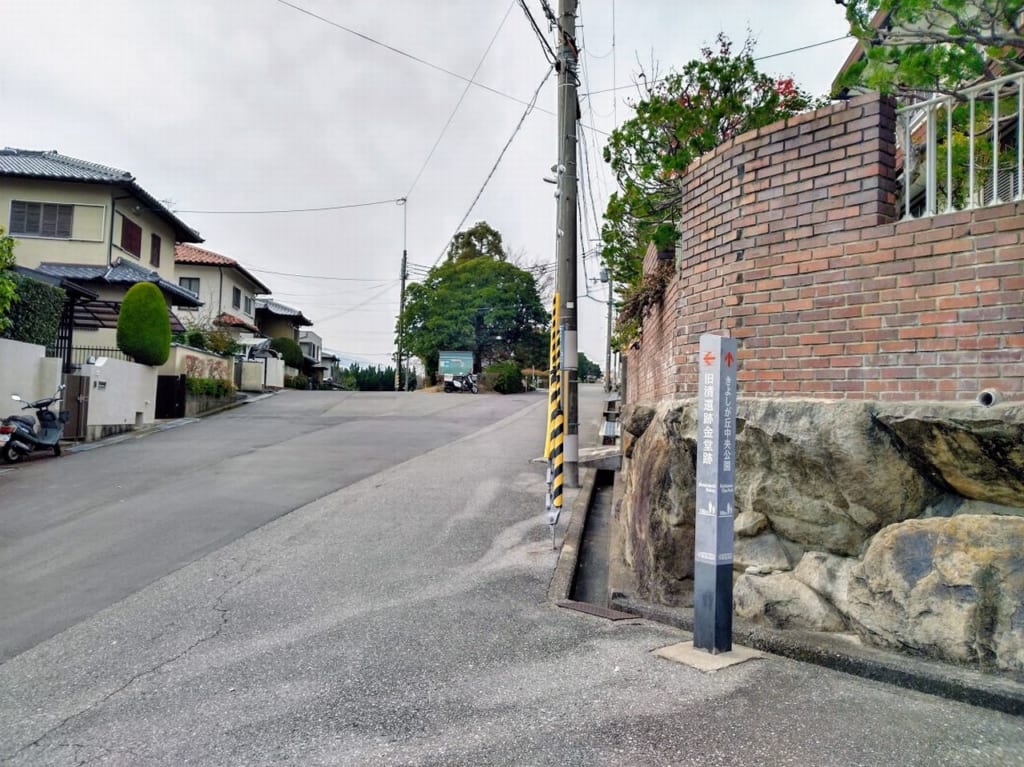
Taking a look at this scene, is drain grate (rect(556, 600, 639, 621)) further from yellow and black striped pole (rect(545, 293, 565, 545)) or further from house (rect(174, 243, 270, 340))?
house (rect(174, 243, 270, 340))

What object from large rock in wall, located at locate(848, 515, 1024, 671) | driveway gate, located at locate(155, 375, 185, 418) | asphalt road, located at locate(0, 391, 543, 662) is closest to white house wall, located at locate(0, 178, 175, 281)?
driveway gate, located at locate(155, 375, 185, 418)

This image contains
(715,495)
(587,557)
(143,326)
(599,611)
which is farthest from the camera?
(143,326)

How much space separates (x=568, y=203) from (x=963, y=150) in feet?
21.2

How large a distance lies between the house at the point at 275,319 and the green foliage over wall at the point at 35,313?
27626 millimetres

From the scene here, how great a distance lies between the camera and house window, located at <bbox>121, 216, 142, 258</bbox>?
75.7 ft

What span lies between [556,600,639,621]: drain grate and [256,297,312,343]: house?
1566 inches

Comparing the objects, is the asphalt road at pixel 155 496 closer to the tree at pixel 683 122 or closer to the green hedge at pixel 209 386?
the green hedge at pixel 209 386

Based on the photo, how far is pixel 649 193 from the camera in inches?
301

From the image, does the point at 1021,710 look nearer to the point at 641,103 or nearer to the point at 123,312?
the point at 641,103

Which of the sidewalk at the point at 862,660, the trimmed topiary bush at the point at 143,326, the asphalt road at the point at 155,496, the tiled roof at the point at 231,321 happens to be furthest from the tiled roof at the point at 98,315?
the sidewalk at the point at 862,660

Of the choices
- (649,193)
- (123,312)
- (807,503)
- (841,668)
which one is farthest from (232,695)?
(123,312)

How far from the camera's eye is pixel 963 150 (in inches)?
179

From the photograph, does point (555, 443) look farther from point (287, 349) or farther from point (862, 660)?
point (287, 349)

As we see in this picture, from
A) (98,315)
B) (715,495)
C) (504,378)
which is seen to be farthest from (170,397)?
(715,495)
